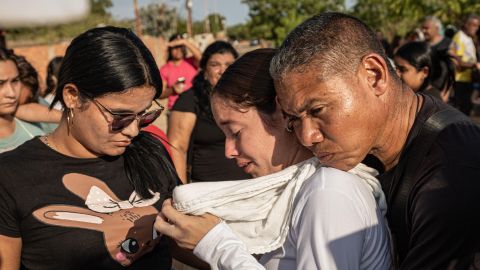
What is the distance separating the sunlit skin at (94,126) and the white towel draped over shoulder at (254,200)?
62 centimetres

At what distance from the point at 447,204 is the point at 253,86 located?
84cm

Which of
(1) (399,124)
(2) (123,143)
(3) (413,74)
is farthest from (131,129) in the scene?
(3) (413,74)

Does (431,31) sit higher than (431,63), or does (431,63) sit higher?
(431,63)

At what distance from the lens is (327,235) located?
1463 mm

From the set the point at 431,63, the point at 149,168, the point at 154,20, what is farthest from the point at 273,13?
the point at 149,168

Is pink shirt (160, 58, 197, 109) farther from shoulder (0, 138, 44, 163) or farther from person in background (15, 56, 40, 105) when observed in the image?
shoulder (0, 138, 44, 163)

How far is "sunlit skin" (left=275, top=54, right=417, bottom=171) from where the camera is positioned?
1.63 meters

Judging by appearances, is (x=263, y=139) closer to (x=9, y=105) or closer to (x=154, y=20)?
(x=9, y=105)

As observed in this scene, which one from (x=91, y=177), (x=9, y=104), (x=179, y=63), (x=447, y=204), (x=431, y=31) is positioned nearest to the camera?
(x=447, y=204)

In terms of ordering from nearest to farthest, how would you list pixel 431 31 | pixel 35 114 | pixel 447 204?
1. pixel 447 204
2. pixel 35 114
3. pixel 431 31

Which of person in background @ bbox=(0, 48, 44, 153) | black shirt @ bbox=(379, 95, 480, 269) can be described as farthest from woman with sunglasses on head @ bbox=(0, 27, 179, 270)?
person in background @ bbox=(0, 48, 44, 153)

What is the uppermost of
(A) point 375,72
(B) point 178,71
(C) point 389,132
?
(A) point 375,72

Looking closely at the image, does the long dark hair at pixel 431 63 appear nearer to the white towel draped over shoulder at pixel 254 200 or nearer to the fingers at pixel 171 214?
the white towel draped over shoulder at pixel 254 200

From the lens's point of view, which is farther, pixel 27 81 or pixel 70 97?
pixel 27 81
